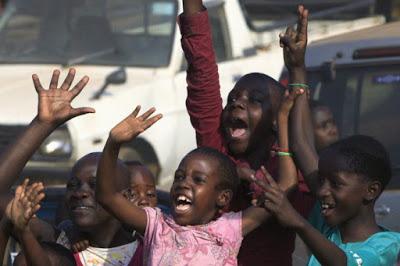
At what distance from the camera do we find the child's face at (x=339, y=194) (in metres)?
4.90

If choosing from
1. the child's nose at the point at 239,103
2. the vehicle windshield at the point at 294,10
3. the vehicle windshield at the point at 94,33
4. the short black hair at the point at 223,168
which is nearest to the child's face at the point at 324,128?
the child's nose at the point at 239,103

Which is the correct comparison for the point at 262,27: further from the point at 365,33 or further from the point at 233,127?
the point at 233,127

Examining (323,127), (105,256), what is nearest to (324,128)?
(323,127)

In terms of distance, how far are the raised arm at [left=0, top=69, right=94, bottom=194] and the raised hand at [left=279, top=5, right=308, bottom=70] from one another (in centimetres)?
79

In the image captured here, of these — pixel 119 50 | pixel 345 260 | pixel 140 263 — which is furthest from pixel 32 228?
pixel 119 50

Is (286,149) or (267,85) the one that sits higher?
(267,85)

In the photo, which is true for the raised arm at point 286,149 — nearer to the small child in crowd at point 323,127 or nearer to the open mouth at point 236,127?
the open mouth at point 236,127

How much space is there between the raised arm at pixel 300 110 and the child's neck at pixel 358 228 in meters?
0.22

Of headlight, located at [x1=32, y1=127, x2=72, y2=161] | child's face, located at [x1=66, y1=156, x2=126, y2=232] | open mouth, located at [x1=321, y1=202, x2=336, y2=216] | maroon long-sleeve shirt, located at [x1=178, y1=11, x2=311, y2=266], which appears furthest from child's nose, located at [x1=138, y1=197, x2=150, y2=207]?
headlight, located at [x1=32, y1=127, x2=72, y2=161]

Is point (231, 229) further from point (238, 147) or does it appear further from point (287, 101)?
point (287, 101)

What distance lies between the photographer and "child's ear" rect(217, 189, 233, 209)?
16.7 feet

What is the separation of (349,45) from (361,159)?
2841 mm

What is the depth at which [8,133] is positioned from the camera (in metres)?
10.4

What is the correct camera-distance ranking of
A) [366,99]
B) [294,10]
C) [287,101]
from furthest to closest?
[294,10]
[366,99]
[287,101]
